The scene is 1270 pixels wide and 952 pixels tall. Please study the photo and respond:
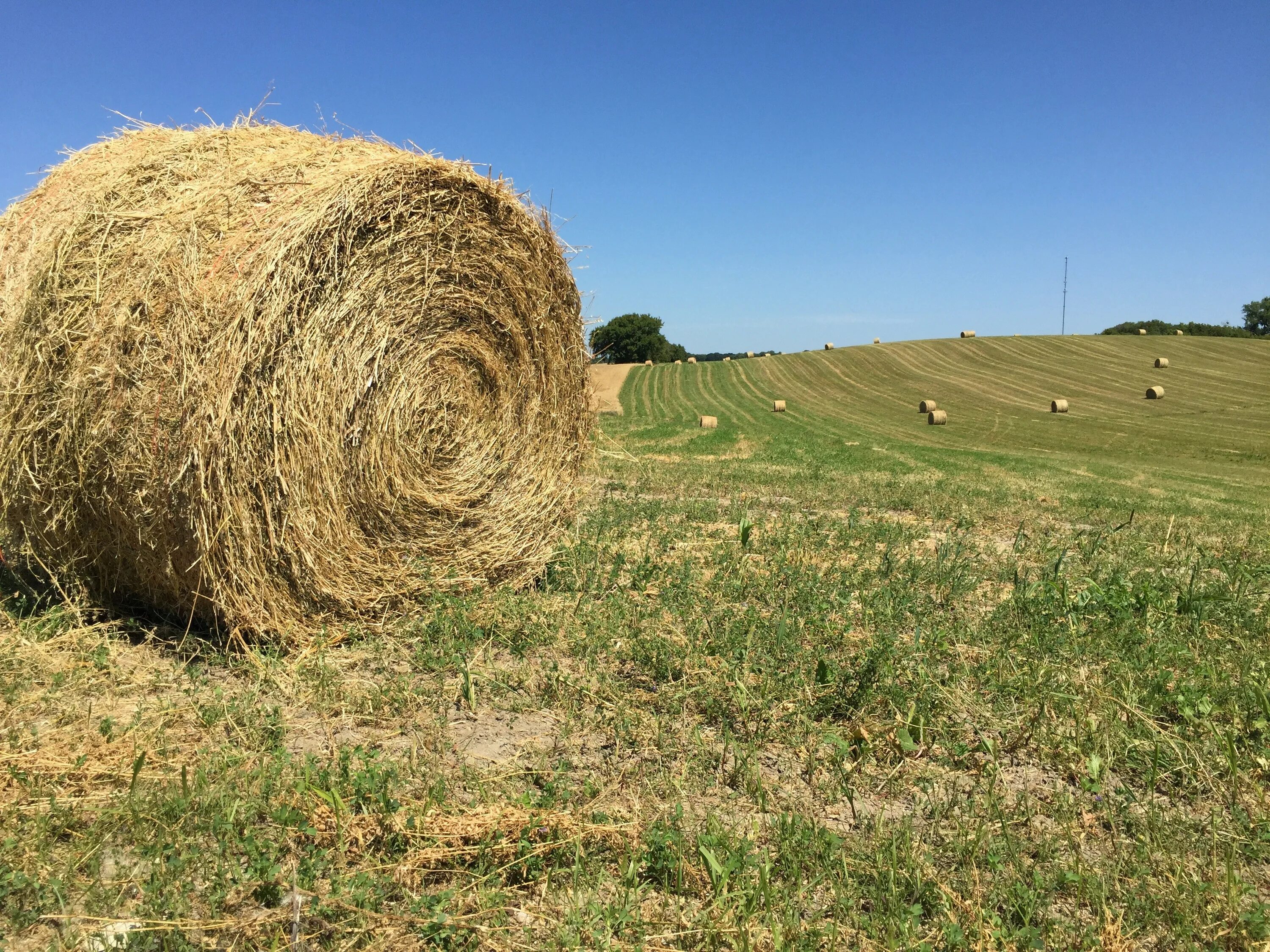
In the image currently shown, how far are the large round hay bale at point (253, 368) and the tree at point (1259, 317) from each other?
345 feet

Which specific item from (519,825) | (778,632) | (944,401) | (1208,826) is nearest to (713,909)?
(519,825)

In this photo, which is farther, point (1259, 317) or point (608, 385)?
point (1259, 317)

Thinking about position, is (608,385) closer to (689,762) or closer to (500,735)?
(500,735)

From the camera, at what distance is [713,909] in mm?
2734

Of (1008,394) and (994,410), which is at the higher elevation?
(1008,394)

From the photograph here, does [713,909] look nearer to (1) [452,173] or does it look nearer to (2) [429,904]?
(2) [429,904]

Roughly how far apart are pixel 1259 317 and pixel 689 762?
109070 mm

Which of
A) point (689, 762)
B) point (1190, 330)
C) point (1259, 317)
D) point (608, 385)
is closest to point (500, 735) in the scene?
point (689, 762)

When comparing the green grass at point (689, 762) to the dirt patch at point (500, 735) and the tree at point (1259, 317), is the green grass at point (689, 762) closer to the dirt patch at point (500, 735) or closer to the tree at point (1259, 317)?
the dirt patch at point (500, 735)

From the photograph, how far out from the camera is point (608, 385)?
131 feet

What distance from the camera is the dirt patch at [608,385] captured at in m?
7.21

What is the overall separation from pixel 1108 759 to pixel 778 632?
1.79m

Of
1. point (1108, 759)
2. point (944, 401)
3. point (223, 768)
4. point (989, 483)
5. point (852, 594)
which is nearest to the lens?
point (223, 768)

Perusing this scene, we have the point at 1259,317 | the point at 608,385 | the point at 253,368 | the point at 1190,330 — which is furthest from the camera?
the point at 1259,317
